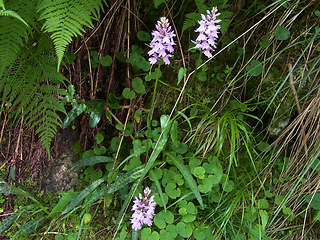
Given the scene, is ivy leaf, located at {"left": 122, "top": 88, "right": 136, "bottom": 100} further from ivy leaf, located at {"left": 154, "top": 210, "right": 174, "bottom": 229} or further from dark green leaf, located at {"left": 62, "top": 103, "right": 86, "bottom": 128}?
ivy leaf, located at {"left": 154, "top": 210, "right": 174, "bottom": 229}

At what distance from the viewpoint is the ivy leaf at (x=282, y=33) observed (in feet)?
6.37

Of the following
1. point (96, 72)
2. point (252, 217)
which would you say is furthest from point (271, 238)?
point (96, 72)

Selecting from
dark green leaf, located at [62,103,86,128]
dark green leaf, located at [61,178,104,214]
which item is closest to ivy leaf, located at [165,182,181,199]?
dark green leaf, located at [61,178,104,214]

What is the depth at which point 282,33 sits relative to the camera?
76.5 inches

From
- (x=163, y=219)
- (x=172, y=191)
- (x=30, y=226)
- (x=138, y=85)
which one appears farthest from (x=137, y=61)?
(x=30, y=226)

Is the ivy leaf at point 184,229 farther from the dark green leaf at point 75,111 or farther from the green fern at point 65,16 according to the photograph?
the green fern at point 65,16

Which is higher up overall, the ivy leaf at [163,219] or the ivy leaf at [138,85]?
the ivy leaf at [138,85]

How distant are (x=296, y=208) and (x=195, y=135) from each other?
0.91 m

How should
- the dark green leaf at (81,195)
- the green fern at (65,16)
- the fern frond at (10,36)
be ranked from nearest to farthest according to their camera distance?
the green fern at (65,16) < the fern frond at (10,36) < the dark green leaf at (81,195)

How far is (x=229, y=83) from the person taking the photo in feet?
6.81

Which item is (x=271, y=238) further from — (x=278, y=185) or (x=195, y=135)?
(x=195, y=135)

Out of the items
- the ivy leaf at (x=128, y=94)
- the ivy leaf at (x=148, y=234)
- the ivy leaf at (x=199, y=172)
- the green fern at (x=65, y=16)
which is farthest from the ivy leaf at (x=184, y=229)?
the green fern at (x=65, y=16)

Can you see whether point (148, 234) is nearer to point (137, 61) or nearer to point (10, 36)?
point (137, 61)

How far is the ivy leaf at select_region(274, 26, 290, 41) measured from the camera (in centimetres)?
194
